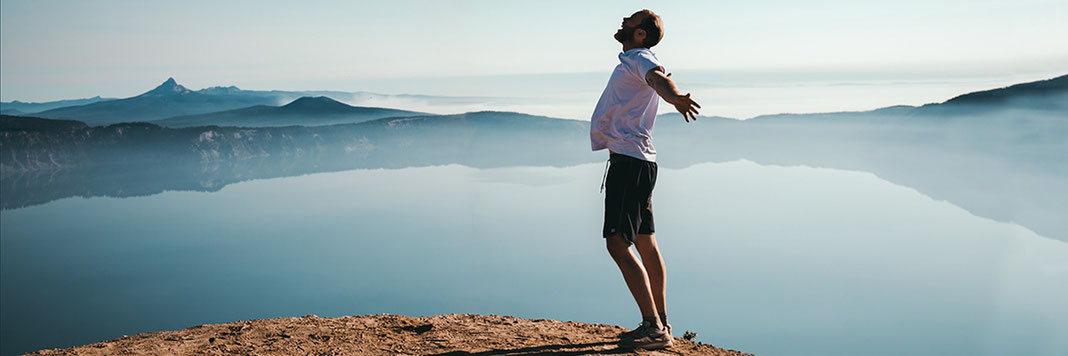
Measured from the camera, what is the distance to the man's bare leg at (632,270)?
384cm

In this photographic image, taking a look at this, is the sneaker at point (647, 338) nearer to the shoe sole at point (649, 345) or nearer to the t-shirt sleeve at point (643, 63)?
the shoe sole at point (649, 345)

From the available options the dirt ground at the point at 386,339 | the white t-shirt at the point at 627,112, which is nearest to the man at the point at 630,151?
the white t-shirt at the point at 627,112

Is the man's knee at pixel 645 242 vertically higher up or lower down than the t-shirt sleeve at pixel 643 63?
lower down

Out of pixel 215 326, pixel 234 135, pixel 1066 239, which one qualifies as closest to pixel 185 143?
pixel 234 135

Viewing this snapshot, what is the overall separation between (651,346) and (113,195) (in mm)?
198410

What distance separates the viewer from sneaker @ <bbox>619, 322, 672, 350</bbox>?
3.97 m

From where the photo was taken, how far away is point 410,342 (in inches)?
172

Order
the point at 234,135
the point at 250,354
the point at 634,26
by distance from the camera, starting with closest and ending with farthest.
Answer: the point at 634,26, the point at 250,354, the point at 234,135

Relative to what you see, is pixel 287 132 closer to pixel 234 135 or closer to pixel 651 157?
pixel 234 135

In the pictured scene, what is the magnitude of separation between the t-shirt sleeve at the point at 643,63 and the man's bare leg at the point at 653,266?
45.1 inches

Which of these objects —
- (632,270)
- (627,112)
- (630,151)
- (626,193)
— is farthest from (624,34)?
(632,270)

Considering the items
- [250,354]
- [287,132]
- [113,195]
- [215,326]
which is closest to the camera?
[250,354]

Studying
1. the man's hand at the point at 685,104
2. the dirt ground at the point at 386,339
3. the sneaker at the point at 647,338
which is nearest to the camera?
the man's hand at the point at 685,104

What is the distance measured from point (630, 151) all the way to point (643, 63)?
58cm
